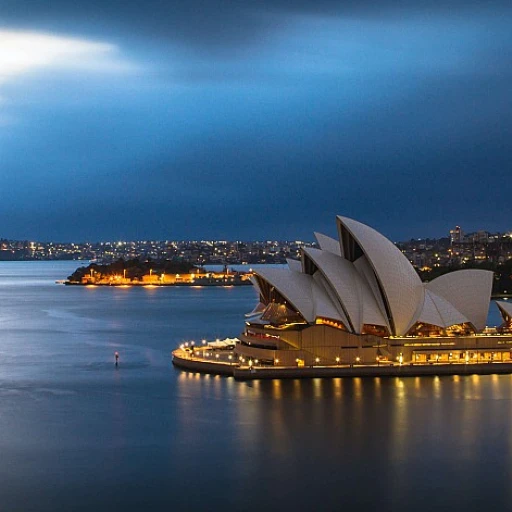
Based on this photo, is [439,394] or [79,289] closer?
[439,394]

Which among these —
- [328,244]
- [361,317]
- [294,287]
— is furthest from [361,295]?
[328,244]

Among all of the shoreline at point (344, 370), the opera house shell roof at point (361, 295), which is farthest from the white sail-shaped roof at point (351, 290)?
the shoreline at point (344, 370)

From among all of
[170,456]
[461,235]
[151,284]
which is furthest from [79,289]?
[461,235]

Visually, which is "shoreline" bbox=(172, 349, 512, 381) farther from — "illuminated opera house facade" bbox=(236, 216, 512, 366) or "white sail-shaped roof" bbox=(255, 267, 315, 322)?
"white sail-shaped roof" bbox=(255, 267, 315, 322)

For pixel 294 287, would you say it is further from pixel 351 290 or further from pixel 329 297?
pixel 351 290

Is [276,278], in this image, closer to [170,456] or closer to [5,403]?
[5,403]

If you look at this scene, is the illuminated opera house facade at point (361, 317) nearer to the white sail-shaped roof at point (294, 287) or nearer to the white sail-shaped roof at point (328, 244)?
the white sail-shaped roof at point (294, 287)

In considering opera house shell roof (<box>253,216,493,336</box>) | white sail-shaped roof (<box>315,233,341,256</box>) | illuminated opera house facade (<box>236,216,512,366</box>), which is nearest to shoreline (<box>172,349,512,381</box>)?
illuminated opera house facade (<box>236,216,512,366</box>)
